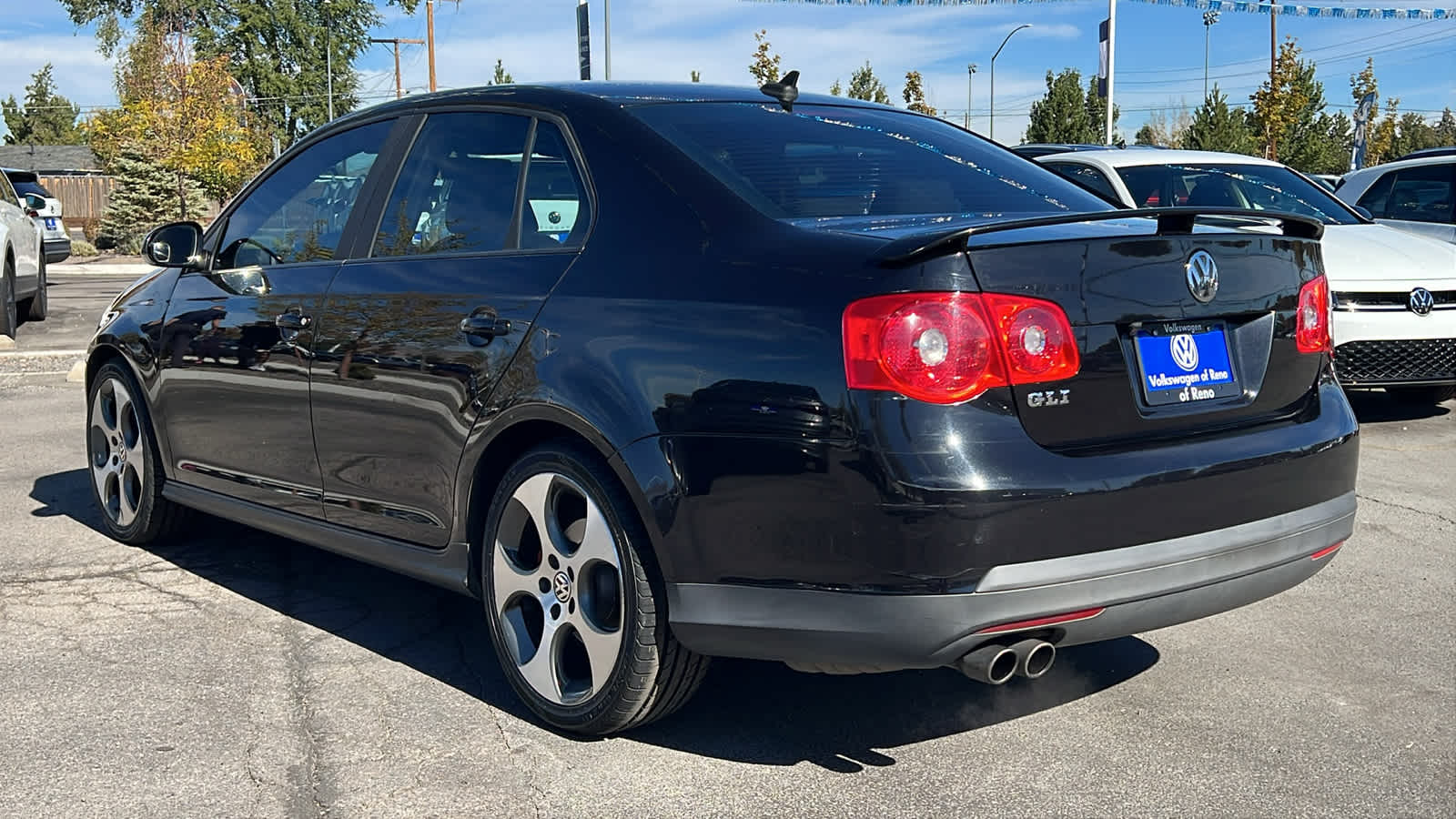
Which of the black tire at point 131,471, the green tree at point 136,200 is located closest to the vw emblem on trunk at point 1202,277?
the black tire at point 131,471

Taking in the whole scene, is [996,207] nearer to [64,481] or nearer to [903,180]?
[903,180]

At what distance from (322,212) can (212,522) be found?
1.94 meters

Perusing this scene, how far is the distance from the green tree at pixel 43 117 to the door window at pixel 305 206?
361ft

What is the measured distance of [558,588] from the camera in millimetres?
3570

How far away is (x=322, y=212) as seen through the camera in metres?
4.57

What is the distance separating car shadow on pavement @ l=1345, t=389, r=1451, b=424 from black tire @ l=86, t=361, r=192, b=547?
265 inches

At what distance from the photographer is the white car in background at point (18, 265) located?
507 inches

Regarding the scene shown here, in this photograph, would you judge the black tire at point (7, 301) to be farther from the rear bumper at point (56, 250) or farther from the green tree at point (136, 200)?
the green tree at point (136, 200)

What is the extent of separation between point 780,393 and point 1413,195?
9.65m

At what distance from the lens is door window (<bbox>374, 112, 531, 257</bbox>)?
154 inches

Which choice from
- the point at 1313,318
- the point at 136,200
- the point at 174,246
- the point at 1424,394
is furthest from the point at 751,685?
the point at 136,200

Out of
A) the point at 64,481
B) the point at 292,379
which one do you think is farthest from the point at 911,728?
the point at 64,481

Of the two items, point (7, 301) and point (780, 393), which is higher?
point (7, 301)

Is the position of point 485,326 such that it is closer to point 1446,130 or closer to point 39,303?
point 39,303
